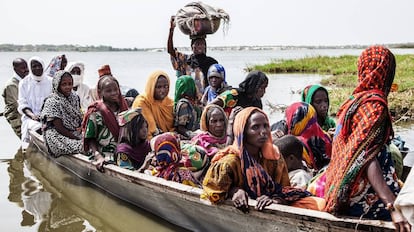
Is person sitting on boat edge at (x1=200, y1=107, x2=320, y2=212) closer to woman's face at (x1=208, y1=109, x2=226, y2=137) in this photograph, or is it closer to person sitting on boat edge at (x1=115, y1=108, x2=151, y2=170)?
woman's face at (x1=208, y1=109, x2=226, y2=137)

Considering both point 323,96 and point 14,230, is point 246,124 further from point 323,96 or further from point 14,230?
point 14,230

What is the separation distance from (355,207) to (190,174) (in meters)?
1.65

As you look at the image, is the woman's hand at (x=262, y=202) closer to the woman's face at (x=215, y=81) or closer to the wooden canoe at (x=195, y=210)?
the wooden canoe at (x=195, y=210)

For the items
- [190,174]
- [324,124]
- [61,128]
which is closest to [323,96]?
[324,124]

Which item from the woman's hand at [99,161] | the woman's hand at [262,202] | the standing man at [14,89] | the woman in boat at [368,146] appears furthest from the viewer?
the standing man at [14,89]

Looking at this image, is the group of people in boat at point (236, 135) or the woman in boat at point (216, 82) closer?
the group of people in boat at point (236, 135)

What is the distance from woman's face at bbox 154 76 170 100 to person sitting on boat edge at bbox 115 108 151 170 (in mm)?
796

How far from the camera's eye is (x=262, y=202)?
3.10 m

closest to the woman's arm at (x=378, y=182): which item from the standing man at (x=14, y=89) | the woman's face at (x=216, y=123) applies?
the woman's face at (x=216, y=123)

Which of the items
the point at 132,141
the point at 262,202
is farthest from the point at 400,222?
Answer: the point at 132,141

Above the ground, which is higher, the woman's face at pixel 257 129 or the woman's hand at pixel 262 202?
the woman's face at pixel 257 129

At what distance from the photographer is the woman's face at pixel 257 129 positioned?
122 inches

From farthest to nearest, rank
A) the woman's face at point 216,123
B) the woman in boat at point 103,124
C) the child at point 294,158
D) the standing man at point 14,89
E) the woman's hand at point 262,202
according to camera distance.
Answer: the standing man at point 14,89, the woman in boat at point 103,124, the woman's face at point 216,123, the child at point 294,158, the woman's hand at point 262,202

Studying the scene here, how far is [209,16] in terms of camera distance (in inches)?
251
